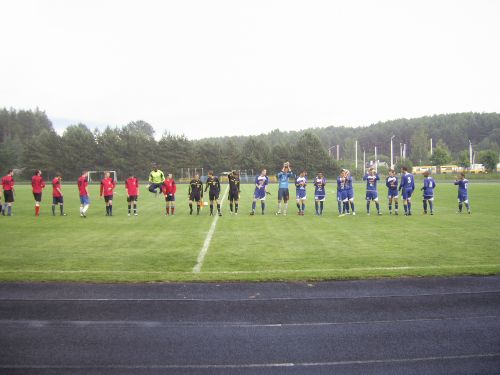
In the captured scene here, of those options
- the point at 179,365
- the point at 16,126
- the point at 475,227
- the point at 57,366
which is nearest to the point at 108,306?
the point at 57,366

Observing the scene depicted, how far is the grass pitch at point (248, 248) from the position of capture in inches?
389

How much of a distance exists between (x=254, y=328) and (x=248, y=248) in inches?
242

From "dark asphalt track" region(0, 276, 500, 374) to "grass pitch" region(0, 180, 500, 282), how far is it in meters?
0.86

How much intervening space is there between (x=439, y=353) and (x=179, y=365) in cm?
332

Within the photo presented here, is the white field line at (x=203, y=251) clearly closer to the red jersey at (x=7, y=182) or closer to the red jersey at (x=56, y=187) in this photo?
the red jersey at (x=56, y=187)

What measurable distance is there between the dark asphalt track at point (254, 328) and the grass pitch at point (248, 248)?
2.81 ft

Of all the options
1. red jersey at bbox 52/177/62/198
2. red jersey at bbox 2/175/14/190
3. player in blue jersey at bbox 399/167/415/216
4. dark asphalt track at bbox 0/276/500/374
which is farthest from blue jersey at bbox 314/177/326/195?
red jersey at bbox 2/175/14/190

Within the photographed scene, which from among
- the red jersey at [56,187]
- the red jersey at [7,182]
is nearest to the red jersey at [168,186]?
the red jersey at [56,187]

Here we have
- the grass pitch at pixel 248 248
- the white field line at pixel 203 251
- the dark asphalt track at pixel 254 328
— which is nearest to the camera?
the dark asphalt track at pixel 254 328

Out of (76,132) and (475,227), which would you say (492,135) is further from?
(475,227)

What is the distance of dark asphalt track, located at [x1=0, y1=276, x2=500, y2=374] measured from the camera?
5.55 meters

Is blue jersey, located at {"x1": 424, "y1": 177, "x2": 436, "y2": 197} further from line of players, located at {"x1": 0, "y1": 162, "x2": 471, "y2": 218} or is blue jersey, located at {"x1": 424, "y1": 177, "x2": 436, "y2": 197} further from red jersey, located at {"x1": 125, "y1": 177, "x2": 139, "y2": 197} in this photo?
red jersey, located at {"x1": 125, "y1": 177, "x2": 139, "y2": 197}

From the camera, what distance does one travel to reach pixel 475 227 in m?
16.9

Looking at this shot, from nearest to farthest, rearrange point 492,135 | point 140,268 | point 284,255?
point 140,268, point 284,255, point 492,135
